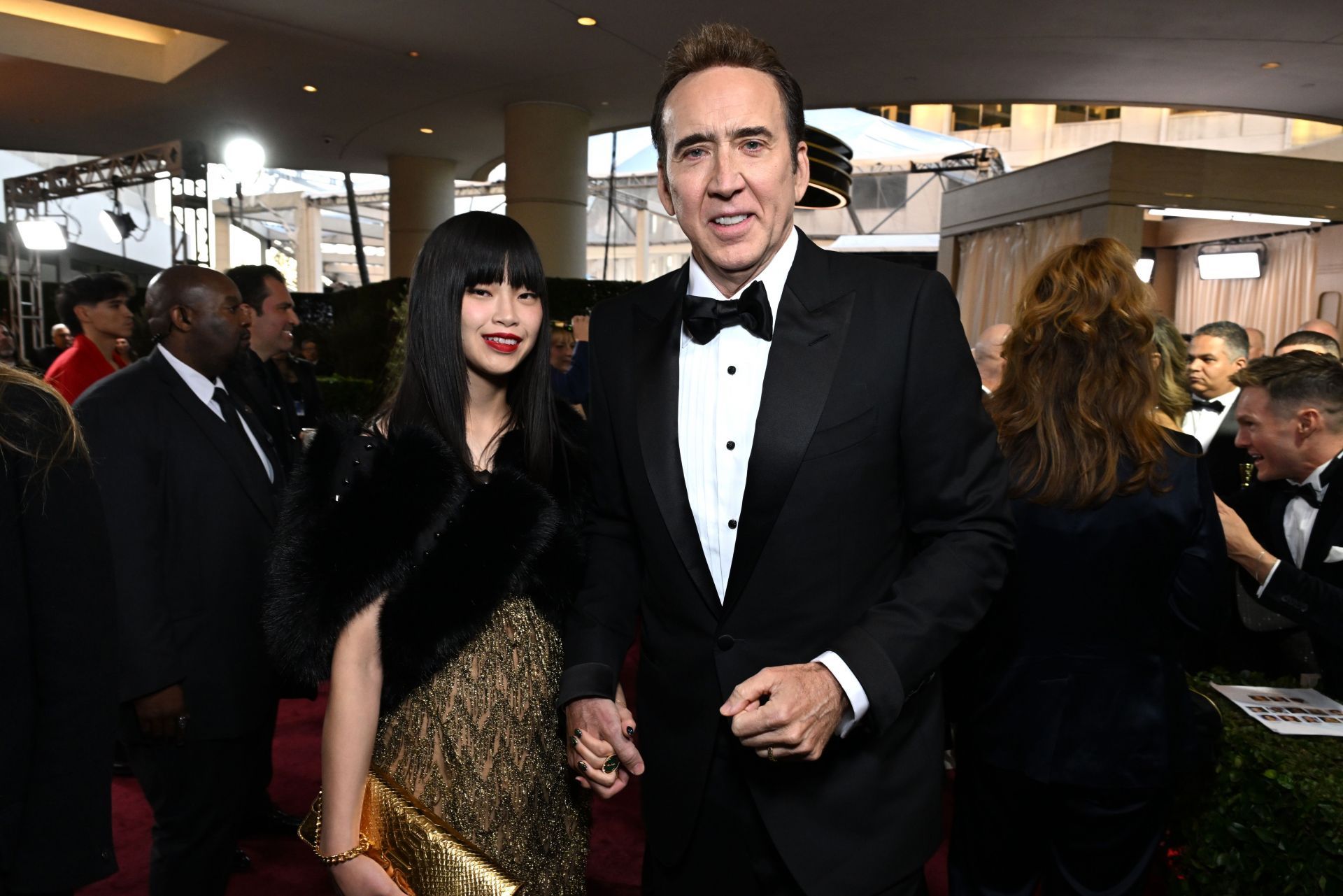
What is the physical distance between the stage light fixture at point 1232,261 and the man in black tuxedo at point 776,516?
12.1m

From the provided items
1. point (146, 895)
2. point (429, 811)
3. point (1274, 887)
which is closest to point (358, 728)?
point (429, 811)

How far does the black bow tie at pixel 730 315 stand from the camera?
145 centimetres

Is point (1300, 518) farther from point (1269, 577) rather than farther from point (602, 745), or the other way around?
point (602, 745)

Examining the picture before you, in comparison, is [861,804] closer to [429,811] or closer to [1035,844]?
[429,811]

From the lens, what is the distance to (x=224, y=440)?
261cm

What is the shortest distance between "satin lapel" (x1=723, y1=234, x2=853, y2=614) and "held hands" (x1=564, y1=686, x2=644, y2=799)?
24cm

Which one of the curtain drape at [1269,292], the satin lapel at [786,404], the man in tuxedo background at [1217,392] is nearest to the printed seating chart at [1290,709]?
the satin lapel at [786,404]

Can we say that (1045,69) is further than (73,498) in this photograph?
Yes

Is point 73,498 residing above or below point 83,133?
below

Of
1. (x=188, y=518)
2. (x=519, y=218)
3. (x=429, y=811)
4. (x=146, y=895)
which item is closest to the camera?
(x=429, y=811)

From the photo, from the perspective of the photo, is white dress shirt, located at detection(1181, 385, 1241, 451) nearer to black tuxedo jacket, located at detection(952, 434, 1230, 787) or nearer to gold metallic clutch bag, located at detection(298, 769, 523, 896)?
black tuxedo jacket, located at detection(952, 434, 1230, 787)

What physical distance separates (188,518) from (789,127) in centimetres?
193

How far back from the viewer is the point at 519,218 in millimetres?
11930

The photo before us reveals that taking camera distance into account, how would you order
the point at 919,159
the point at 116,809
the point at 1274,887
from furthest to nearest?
1. the point at 919,159
2. the point at 116,809
3. the point at 1274,887
